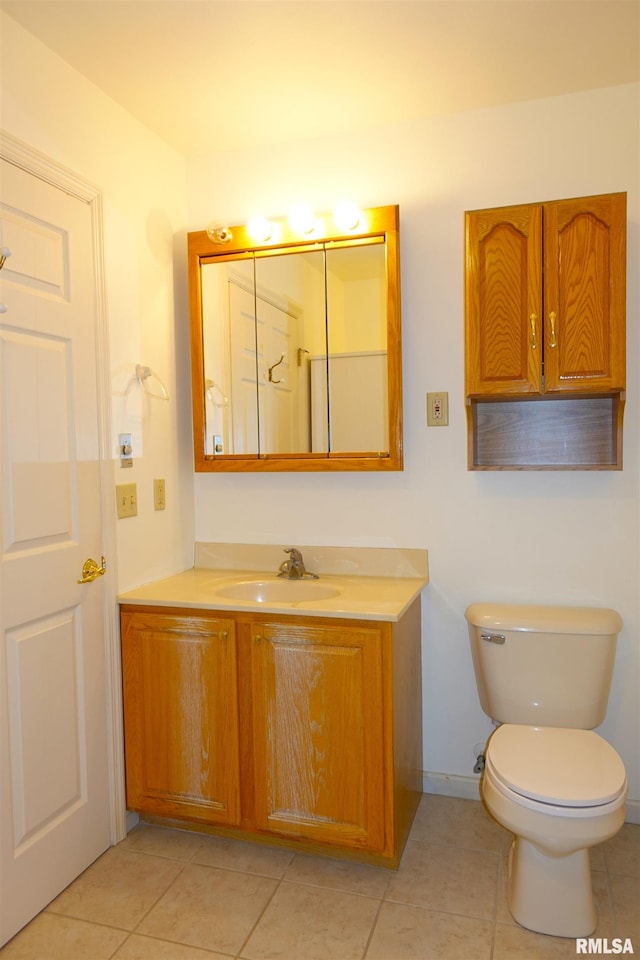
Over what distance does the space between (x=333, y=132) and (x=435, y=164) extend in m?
0.40

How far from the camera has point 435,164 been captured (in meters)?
2.33

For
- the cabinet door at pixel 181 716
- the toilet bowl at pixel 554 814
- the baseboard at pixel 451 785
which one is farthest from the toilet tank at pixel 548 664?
the cabinet door at pixel 181 716

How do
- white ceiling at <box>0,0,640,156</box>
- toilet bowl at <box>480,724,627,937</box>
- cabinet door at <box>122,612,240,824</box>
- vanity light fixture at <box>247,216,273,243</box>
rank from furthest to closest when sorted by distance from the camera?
vanity light fixture at <box>247,216,273,243</box>, cabinet door at <box>122,612,240,824</box>, white ceiling at <box>0,0,640,156</box>, toilet bowl at <box>480,724,627,937</box>

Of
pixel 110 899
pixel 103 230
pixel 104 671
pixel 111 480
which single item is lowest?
pixel 110 899

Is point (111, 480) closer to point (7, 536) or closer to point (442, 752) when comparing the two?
point (7, 536)

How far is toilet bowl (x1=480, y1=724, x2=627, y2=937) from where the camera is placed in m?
1.61

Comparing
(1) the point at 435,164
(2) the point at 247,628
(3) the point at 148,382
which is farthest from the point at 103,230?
(2) the point at 247,628

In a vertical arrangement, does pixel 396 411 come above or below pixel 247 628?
above

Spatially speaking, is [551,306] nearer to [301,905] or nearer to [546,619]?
[546,619]

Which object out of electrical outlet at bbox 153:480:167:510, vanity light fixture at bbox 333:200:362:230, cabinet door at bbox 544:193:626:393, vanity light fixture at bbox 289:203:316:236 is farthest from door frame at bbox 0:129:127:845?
cabinet door at bbox 544:193:626:393

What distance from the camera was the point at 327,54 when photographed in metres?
1.91

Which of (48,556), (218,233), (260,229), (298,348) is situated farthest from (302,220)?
(48,556)

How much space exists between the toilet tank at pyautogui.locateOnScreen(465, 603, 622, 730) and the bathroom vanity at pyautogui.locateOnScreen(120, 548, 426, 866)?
0.92 ft

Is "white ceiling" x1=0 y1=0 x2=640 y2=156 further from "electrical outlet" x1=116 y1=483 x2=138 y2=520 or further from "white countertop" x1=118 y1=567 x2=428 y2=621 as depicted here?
"white countertop" x1=118 y1=567 x2=428 y2=621
